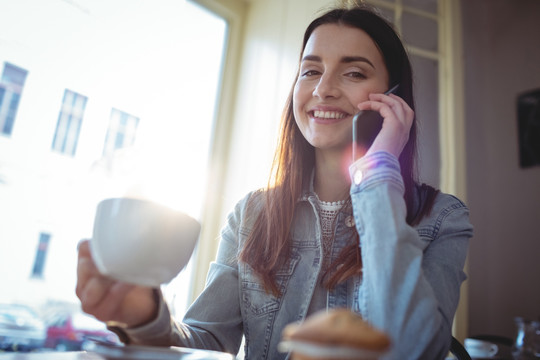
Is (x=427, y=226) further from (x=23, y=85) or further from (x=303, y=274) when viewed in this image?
(x=23, y=85)

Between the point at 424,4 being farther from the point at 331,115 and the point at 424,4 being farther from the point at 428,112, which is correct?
the point at 331,115

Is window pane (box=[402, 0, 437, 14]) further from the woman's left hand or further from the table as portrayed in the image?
the table

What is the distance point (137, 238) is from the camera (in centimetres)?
45

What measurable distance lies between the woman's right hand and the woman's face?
0.64 metres

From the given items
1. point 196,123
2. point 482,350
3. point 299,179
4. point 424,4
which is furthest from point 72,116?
point 424,4

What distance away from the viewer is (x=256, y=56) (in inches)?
87.0

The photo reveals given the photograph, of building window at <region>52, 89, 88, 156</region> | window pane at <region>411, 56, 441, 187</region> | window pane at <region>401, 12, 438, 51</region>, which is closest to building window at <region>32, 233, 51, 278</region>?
building window at <region>52, 89, 88, 156</region>

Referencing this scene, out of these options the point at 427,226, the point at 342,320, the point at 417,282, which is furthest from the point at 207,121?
the point at 342,320

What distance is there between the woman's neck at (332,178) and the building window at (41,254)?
936 mm

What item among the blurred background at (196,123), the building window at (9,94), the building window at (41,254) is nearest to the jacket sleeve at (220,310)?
the blurred background at (196,123)

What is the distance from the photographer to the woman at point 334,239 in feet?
1.94

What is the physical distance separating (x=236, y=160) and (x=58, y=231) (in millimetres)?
927

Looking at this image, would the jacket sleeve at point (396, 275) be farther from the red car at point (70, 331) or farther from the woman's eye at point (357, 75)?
the red car at point (70, 331)

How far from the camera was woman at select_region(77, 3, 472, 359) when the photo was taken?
0.59m
